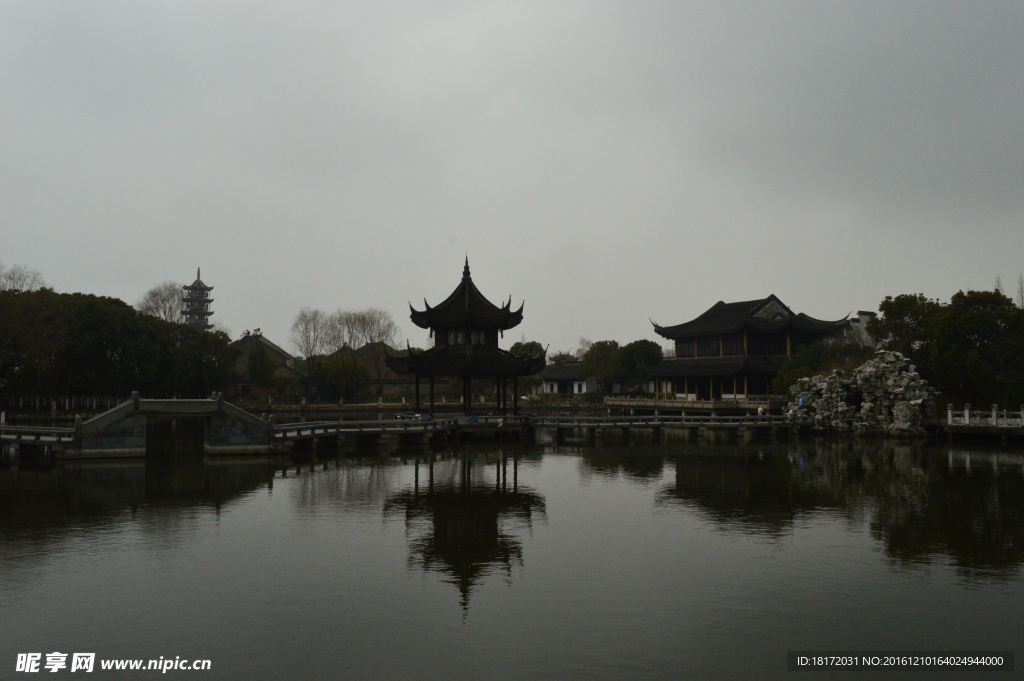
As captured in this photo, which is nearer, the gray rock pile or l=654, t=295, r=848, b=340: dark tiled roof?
the gray rock pile

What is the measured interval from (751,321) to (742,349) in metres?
2.34

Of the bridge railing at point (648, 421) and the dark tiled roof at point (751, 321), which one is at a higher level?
the dark tiled roof at point (751, 321)

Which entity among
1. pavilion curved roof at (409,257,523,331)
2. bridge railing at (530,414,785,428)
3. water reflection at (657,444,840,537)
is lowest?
water reflection at (657,444,840,537)

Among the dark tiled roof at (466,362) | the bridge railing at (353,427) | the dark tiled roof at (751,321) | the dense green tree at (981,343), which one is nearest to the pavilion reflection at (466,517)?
the bridge railing at (353,427)

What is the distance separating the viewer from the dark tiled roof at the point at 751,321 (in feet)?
186

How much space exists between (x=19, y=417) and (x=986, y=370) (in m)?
55.8

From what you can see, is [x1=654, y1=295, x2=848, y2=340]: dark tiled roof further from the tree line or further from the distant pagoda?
the distant pagoda

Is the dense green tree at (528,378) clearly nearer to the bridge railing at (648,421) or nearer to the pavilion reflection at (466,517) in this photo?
the bridge railing at (648,421)

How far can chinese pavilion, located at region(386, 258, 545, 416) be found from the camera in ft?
136

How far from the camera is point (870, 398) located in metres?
40.7

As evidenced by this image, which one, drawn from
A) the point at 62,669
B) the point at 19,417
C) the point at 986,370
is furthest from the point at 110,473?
the point at 986,370

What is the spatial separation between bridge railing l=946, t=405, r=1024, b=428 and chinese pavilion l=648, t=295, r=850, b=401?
15420mm

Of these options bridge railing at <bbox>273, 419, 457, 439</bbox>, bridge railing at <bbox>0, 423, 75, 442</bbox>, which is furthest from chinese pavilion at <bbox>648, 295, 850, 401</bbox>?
bridge railing at <bbox>0, 423, 75, 442</bbox>

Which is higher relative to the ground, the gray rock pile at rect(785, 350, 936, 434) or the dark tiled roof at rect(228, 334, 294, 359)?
the dark tiled roof at rect(228, 334, 294, 359)
